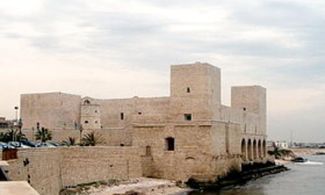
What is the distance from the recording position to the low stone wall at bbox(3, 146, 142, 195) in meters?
20.9

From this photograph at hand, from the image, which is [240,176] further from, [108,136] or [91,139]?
[91,139]

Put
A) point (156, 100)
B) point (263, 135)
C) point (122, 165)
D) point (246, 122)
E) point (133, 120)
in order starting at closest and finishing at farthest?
point (122, 165) → point (133, 120) → point (156, 100) → point (246, 122) → point (263, 135)

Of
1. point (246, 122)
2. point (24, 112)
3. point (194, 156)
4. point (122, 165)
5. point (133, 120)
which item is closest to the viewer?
point (122, 165)

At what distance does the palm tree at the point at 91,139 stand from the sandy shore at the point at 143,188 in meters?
6.07

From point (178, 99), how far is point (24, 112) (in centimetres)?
1462

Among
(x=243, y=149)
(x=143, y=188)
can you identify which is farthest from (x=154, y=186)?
(x=243, y=149)

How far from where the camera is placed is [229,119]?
44094 millimetres

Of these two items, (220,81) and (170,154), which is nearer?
(170,154)

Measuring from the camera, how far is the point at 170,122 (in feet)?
127

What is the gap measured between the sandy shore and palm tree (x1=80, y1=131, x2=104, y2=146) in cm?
607

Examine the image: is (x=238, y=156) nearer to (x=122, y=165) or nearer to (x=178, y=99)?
(x=178, y=99)

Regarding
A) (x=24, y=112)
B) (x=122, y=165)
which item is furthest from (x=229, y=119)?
(x=24, y=112)

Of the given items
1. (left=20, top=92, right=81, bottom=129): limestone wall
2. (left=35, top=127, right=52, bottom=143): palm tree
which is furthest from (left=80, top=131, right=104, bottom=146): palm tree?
(left=20, top=92, right=81, bottom=129): limestone wall

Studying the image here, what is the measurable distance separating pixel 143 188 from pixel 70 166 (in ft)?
15.9
